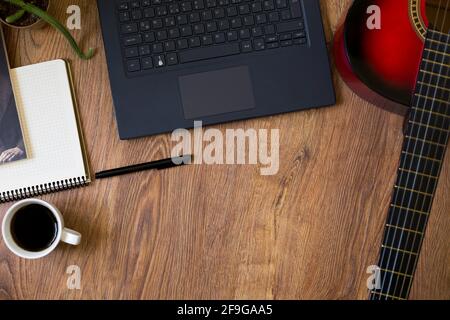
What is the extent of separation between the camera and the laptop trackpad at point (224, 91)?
805 mm

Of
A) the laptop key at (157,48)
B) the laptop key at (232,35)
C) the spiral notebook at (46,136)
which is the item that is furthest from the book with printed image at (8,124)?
the laptop key at (232,35)

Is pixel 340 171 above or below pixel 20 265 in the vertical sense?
above

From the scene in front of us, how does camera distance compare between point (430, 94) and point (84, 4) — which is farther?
point (84, 4)

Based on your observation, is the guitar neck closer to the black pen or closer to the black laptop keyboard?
the black laptop keyboard

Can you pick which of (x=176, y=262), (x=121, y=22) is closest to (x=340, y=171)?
(x=176, y=262)

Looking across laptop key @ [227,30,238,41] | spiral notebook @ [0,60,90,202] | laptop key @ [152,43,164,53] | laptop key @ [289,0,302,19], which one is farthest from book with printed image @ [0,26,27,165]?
laptop key @ [289,0,302,19]

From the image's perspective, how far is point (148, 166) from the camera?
81 cm

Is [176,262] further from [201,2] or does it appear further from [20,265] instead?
[201,2]

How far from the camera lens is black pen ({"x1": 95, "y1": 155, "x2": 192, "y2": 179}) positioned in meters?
0.81

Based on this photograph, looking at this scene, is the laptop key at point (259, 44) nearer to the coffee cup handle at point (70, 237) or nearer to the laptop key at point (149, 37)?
the laptop key at point (149, 37)

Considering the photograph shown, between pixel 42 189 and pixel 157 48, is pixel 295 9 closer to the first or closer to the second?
pixel 157 48

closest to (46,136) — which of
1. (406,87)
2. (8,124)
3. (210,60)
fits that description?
(8,124)

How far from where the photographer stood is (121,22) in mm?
807
